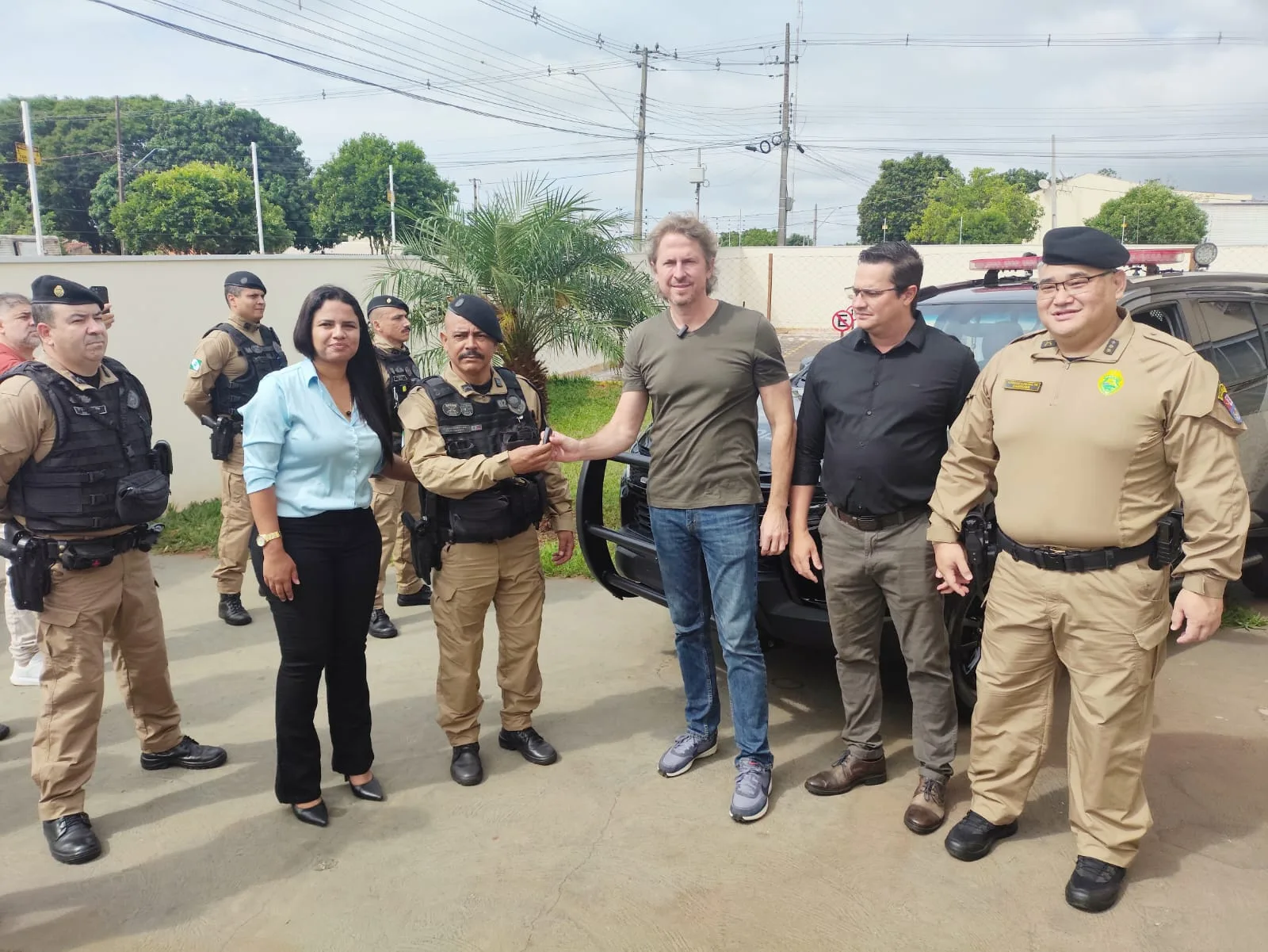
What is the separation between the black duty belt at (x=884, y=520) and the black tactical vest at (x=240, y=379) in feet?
11.3

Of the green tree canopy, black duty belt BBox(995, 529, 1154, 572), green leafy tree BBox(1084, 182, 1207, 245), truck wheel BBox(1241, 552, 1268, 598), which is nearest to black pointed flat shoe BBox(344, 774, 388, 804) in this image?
black duty belt BBox(995, 529, 1154, 572)

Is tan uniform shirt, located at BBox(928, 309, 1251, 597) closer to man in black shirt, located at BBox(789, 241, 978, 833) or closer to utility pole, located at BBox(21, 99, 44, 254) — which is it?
man in black shirt, located at BBox(789, 241, 978, 833)

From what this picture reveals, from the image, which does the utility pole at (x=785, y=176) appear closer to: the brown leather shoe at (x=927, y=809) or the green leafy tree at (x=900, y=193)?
the brown leather shoe at (x=927, y=809)

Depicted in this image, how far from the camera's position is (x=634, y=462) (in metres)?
3.81

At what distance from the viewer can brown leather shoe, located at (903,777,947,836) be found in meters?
2.98

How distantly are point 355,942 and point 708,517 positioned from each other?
1.65 metres

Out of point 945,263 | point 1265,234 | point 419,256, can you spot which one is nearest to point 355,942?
point 419,256

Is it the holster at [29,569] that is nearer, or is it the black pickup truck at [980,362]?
the holster at [29,569]

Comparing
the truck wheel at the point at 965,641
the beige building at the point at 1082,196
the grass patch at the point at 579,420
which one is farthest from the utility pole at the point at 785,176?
the beige building at the point at 1082,196

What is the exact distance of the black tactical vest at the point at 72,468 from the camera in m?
2.96

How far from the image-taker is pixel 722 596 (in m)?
3.17

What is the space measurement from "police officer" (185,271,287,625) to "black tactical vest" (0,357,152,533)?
6.03 ft

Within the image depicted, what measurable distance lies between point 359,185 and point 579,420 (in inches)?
1983

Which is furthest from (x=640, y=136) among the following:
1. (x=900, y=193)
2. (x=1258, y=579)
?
(x=900, y=193)
